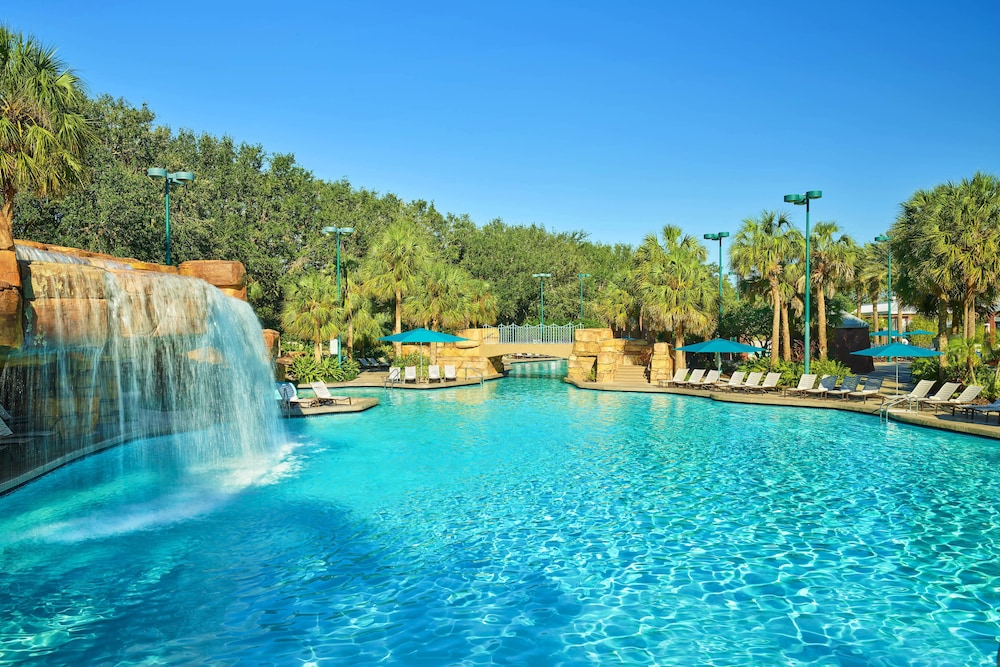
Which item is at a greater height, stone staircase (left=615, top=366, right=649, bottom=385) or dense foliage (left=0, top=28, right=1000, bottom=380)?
dense foliage (left=0, top=28, right=1000, bottom=380)

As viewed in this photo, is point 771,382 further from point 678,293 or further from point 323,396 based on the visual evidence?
point 323,396

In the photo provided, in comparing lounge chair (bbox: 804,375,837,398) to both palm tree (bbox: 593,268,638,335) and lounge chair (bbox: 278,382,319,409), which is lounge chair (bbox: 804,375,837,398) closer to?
palm tree (bbox: 593,268,638,335)

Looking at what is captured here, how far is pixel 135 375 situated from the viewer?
13047 mm

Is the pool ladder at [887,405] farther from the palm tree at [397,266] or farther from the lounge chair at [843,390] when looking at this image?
the palm tree at [397,266]

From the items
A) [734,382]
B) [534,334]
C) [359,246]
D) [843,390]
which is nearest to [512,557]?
[843,390]

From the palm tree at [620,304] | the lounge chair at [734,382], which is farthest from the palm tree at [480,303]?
the lounge chair at [734,382]

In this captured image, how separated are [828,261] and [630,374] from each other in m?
10.3

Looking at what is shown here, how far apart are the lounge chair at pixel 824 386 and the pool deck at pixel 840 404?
50 centimetres

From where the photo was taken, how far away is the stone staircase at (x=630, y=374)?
3247 cm

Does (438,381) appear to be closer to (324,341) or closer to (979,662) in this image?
(324,341)

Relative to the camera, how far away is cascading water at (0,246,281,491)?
1067 cm

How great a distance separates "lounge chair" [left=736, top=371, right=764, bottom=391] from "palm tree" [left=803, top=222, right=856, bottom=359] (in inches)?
161

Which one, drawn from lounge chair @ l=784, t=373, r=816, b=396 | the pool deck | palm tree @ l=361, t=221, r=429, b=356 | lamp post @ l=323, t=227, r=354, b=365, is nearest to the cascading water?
lamp post @ l=323, t=227, r=354, b=365

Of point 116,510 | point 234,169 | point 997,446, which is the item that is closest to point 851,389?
point 997,446
